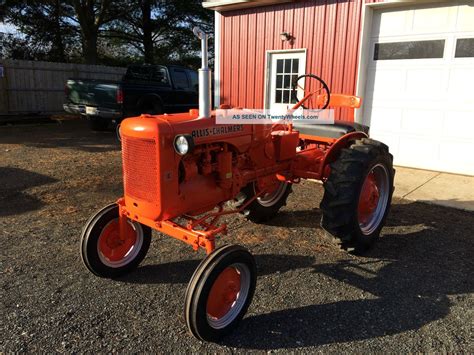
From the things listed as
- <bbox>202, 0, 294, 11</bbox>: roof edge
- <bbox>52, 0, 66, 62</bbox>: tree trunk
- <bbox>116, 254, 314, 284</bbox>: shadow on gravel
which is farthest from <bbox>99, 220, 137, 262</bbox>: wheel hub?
<bbox>52, 0, 66, 62</bbox>: tree trunk

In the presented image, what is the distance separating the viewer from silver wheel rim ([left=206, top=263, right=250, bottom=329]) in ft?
8.82

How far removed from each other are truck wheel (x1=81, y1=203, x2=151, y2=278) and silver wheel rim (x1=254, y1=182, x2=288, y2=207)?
5.13ft

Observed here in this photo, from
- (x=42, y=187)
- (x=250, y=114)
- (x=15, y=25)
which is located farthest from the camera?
(x=15, y=25)

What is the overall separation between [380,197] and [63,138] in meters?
8.62

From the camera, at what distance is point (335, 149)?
4.18 m

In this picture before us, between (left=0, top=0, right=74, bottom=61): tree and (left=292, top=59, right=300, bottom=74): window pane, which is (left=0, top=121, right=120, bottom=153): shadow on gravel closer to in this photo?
(left=292, top=59, right=300, bottom=74): window pane

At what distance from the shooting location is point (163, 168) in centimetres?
282

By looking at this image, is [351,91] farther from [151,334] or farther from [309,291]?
[151,334]

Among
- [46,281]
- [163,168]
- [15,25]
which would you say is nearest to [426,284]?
[163,168]

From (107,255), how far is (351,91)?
5869 millimetres

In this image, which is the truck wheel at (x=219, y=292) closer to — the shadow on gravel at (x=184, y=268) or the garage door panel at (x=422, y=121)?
the shadow on gravel at (x=184, y=268)

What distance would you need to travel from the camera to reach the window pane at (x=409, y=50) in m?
6.87

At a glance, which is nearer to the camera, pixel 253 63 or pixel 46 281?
pixel 46 281

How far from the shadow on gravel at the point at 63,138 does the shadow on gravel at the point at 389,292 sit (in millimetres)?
6665
